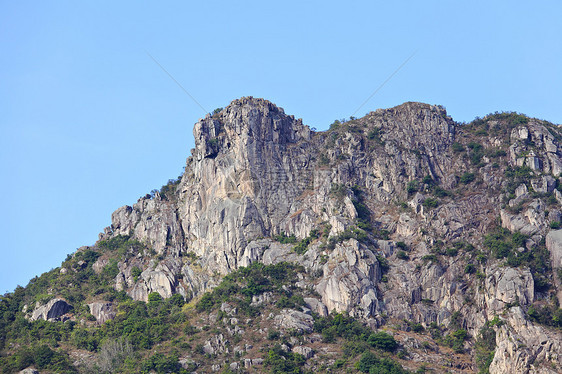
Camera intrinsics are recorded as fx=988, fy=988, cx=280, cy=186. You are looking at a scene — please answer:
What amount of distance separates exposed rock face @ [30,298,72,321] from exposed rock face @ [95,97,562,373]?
1046 centimetres

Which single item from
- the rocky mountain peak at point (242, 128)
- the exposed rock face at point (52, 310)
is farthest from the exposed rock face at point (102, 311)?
the rocky mountain peak at point (242, 128)

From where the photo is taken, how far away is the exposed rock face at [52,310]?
148000 millimetres

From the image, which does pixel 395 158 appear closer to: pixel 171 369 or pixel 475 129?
pixel 475 129

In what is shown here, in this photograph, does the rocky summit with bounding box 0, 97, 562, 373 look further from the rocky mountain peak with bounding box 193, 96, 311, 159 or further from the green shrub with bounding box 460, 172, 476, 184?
the rocky mountain peak with bounding box 193, 96, 311, 159

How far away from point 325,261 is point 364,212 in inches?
551

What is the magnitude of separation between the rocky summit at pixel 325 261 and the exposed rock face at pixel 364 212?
26 cm

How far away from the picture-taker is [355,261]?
138750 mm

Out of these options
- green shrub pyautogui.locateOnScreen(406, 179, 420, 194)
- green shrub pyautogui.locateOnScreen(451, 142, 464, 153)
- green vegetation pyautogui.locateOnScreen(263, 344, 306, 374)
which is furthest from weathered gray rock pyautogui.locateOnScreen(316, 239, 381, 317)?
green shrub pyautogui.locateOnScreen(451, 142, 464, 153)

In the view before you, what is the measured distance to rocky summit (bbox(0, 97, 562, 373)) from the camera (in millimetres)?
129250

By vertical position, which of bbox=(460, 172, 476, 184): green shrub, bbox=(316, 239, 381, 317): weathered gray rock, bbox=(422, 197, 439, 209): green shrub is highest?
bbox=(460, 172, 476, 184): green shrub

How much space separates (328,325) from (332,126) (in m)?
51.1

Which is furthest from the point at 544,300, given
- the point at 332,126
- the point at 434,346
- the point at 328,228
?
the point at 332,126

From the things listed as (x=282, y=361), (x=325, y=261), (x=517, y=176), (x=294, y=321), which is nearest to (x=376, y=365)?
(x=282, y=361)

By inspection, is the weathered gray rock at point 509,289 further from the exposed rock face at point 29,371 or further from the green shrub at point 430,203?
the exposed rock face at point 29,371
